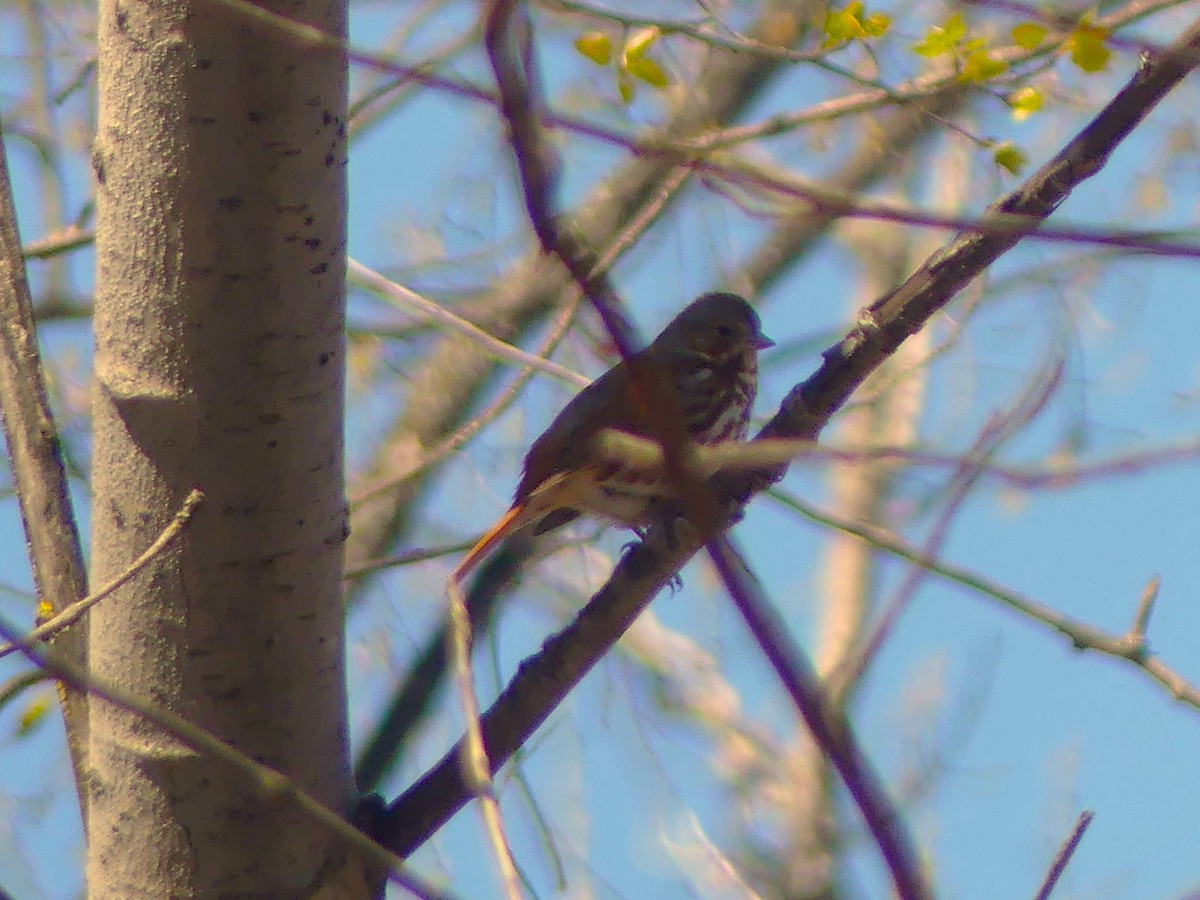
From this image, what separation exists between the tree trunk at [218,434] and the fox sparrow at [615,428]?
1.24 metres

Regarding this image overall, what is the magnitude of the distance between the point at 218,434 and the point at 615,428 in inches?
77.7

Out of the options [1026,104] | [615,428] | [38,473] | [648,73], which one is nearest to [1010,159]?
[1026,104]

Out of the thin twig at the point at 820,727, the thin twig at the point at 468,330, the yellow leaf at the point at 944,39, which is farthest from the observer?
the thin twig at the point at 468,330

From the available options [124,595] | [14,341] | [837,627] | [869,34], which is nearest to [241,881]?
[124,595]

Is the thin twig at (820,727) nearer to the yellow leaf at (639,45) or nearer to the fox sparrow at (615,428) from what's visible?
the yellow leaf at (639,45)

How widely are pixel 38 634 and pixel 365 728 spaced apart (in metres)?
3.59

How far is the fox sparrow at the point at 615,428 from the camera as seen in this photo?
4027 millimetres

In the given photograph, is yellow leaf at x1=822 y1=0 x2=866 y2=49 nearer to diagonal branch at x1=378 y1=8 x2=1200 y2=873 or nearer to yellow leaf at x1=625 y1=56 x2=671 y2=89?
yellow leaf at x1=625 y1=56 x2=671 y2=89

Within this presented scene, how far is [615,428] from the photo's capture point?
160 inches

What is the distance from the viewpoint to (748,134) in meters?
3.99

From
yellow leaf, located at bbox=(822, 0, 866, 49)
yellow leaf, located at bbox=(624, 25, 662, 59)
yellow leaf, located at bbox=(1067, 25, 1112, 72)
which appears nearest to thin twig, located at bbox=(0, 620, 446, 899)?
yellow leaf, located at bbox=(1067, 25, 1112, 72)

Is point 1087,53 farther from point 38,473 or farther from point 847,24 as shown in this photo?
point 38,473

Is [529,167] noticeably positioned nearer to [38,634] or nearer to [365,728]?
[38,634]

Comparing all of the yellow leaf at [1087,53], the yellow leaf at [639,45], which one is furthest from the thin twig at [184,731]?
the yellow leaf at [639,45]
